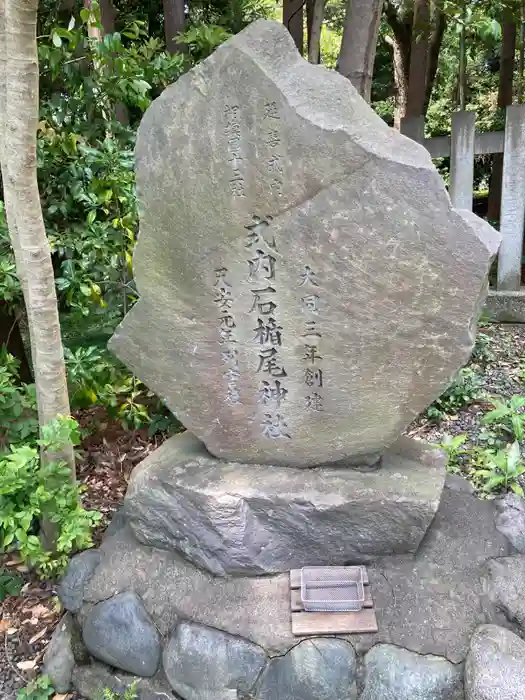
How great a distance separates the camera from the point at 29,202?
2633mm

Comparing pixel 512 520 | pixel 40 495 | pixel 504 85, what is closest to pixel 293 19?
pixel 504 85

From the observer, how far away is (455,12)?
432 centimetres

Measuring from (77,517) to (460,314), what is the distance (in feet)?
5.63

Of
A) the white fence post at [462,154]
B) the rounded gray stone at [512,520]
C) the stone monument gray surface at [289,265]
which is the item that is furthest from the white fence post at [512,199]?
the stone monument gray surface at [289,265]

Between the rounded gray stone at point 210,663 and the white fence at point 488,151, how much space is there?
13.2 feet

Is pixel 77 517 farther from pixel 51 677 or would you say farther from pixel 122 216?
pixel 122 216

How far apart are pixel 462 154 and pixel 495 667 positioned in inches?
162

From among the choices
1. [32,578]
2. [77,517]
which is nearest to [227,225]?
[77,517]

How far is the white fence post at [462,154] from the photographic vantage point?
5270 millimetres

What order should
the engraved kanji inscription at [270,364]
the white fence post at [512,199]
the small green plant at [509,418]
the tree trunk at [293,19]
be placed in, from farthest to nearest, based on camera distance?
1. the tree trunk at [293,19]
2. the white fence post at [512,199]
3. the small green plant at [509,418]
4. the engraved kanji inscription at [270,364]

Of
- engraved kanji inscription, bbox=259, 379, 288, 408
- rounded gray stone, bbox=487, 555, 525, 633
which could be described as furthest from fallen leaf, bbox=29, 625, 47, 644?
rounded gray stone, bbox=487, 555, 525, 633

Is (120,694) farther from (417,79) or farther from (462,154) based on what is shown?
(417,79)

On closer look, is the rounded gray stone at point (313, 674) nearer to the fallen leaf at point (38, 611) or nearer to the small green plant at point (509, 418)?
the fallen leaf at point (38, 611)

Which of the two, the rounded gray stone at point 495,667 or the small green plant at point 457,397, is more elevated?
the small green plant at point 457,397
